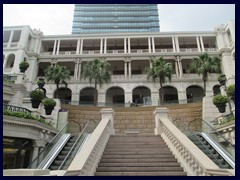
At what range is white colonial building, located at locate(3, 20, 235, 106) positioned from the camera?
36250mm

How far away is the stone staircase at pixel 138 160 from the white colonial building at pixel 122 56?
23486 millimetres

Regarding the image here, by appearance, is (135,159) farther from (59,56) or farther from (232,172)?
(59,56)

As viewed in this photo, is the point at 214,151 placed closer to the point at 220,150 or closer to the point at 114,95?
the point at 220,150

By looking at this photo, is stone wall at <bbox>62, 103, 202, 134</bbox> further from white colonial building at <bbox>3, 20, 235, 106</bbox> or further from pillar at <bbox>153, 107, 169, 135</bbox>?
white colonial building at <bbox>3, 20, 235, 106</bbox>

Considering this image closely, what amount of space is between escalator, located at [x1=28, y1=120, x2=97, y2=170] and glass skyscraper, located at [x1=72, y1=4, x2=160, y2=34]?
93326 millimetres

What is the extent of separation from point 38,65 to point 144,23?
7532cm

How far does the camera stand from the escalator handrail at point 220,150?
27.6 feet

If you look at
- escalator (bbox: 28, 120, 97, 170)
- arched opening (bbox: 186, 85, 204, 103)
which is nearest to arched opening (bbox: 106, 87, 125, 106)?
arched opening (bbox: 186, 85, 204, 103)

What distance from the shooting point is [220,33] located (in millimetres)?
39188

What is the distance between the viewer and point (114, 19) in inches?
4087

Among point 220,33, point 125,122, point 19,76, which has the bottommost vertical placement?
point 125,122

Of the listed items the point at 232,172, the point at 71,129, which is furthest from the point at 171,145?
the point at 71,129

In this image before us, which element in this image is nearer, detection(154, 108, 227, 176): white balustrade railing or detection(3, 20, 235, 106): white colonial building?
detection(154, 108, 227, 176): white balustrade railing

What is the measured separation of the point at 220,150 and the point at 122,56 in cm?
3167
